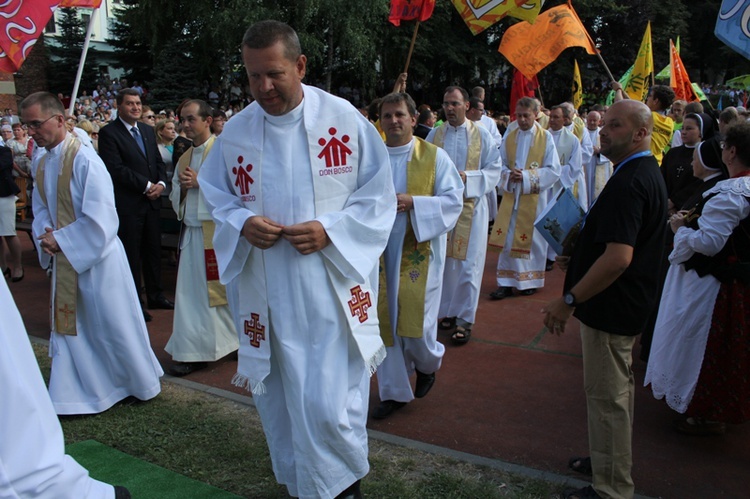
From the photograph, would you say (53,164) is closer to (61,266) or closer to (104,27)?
(61,266)

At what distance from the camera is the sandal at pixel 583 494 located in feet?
10.8

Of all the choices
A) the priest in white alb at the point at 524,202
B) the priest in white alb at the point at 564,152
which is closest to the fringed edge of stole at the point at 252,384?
the priest in white alb at the point at 524,202

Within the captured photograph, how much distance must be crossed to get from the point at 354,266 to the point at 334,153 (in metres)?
0.56

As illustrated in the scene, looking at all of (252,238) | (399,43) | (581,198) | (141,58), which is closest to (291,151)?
(252,238)

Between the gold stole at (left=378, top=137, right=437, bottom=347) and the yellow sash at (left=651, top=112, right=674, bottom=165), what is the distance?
137 inches

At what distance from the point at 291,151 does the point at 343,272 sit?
0.62 meters

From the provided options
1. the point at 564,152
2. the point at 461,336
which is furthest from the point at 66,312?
the point at 564,152

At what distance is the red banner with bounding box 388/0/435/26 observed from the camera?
24.1 feet

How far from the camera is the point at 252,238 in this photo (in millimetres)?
2971

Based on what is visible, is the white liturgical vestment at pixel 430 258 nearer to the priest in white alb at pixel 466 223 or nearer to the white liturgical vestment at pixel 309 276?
the white liturgical vestment at pixel 309 276

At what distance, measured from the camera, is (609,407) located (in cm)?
317

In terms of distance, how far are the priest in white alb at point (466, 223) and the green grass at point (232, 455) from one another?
2288 millimetres

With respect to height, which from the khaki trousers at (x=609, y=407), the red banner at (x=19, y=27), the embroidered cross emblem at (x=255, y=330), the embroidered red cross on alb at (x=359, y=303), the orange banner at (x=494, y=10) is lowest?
the khaki trousers at (x=609, y=407)

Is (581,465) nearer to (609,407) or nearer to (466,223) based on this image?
(609,407)
